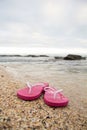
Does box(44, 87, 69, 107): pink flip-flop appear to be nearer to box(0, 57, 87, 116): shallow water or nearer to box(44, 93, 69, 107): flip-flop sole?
box(44, 93, 69, 107): flip-flop sole

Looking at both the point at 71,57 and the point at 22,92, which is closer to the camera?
the point at 22,92

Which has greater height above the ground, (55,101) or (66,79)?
(55,101)

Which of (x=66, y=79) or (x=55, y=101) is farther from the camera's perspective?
(x=66, y=79)

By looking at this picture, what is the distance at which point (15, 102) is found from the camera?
8.98 feet

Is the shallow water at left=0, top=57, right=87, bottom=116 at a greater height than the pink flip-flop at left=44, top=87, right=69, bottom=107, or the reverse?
the pink flip-flop at left=44, top=87, right=69, bottom=107

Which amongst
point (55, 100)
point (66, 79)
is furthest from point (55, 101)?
point (66, 79)

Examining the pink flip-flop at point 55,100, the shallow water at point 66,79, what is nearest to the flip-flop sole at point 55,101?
the pink flip-flop at point 55,100

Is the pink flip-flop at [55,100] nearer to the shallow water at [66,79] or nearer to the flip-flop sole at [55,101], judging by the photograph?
the flip-flop sole at [55,101]

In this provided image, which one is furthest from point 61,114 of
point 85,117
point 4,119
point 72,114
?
point 4,119

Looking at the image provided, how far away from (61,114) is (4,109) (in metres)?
0.79

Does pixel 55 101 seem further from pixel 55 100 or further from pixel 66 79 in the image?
pixel 66 79

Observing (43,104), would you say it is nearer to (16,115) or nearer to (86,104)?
(16,115)

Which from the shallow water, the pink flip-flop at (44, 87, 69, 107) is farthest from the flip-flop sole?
the shallow water

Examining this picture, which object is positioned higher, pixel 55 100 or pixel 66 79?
pixel 55 100
